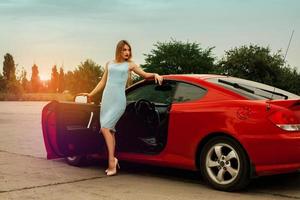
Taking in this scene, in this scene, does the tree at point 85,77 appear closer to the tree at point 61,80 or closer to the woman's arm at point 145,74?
the tree at point 61,80

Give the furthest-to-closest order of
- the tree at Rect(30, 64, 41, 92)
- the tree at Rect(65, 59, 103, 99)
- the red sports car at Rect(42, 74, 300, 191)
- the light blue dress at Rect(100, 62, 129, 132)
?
the tree at Rect(30, 64, 41, 92) < the tree at Rect(65, 59, 103, 99) < the light blue dress at Rect(100, 62, 129, 132) < the red sports car at Rect(42, 74, 300, 191)

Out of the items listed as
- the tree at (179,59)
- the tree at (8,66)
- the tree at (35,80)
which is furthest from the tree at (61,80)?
the tree at (179,59)

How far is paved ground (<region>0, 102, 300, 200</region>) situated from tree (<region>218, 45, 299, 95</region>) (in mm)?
17779

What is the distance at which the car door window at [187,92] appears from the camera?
6629mm

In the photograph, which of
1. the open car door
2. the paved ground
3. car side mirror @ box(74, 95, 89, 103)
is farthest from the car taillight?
car side mirror @ box(74, 95, 89, 103)

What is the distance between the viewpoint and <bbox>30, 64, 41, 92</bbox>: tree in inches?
4852

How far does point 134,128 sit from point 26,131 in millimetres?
7734

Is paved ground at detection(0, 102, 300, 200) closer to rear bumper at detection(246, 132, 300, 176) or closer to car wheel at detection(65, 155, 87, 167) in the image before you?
car wheel at detection(65, 155, 87, 167)

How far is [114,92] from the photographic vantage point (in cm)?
716

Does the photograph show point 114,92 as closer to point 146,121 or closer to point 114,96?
point 114,96

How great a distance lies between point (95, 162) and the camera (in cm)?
838

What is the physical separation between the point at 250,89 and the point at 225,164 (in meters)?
1.06

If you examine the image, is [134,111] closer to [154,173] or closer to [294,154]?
[154,173]

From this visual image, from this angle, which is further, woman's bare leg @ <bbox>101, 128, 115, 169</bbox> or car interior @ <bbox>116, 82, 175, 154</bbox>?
woman's bare leg @ <bbox>101, 128, 115, 169</bbox>
